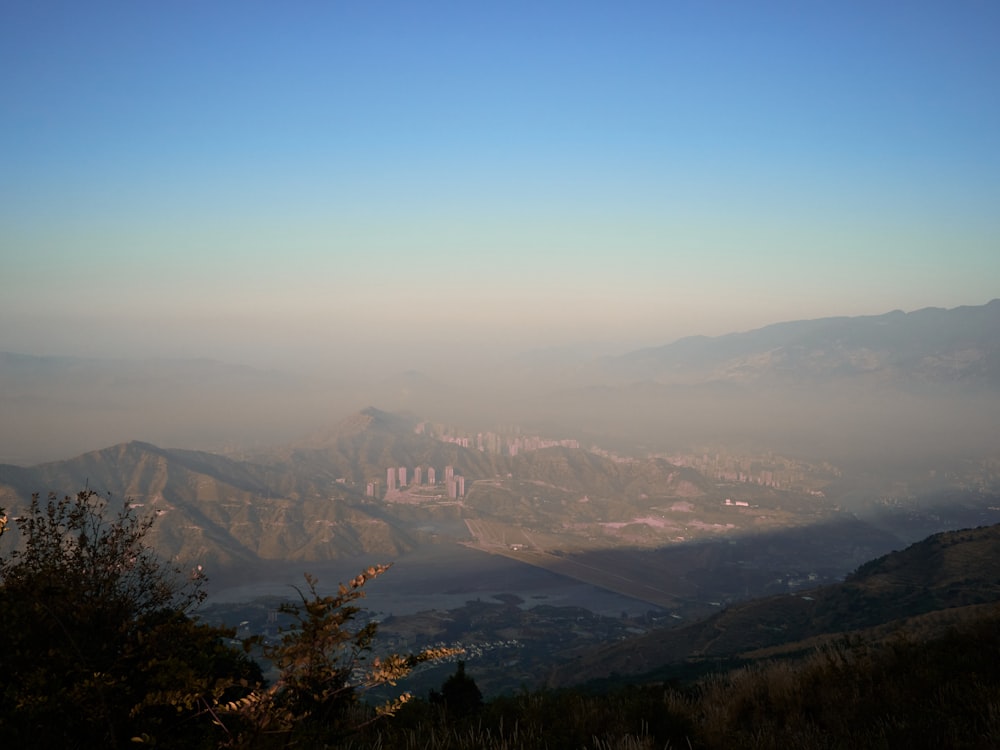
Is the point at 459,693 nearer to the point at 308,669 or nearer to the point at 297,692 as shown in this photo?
the point at 297,692

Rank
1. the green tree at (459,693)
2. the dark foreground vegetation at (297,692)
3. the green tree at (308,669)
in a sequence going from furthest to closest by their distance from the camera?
the green tree at (459,693), the dark foreground vegetation at (297,692), the green tree at (308,669)

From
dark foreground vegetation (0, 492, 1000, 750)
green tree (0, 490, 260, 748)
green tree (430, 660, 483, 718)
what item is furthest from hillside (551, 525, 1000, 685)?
green tree (0, 490, 260, 748)

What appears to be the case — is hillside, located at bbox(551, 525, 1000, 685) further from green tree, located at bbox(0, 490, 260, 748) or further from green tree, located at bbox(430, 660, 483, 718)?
green tree, located at bbox(0, 490, 260, 748)

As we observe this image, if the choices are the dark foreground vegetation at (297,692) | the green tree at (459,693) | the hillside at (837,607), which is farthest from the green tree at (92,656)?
the hillside at (837,607)

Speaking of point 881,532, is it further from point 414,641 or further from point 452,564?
point 414,641

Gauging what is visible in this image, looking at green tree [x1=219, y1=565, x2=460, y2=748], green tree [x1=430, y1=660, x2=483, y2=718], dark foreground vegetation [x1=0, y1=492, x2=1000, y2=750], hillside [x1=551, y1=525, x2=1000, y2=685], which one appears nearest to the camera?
green tree [x1=219, y1=565, x2=460, y2=748]

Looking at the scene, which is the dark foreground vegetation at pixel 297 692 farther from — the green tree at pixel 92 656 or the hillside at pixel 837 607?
the hillside at pixel 837 607

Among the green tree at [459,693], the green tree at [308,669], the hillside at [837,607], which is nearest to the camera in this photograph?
the green tree at [308,669]
